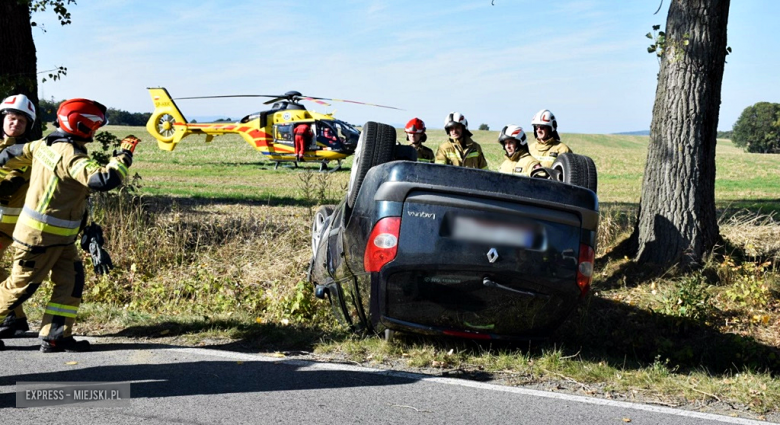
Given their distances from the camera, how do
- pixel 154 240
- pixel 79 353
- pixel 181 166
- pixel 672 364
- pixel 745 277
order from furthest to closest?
pixel 181 166, pixel 154 240, pixel 745 277, pixel 672 364, pixel 79 353

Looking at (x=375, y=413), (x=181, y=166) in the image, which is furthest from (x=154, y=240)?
(x=181, y=166)

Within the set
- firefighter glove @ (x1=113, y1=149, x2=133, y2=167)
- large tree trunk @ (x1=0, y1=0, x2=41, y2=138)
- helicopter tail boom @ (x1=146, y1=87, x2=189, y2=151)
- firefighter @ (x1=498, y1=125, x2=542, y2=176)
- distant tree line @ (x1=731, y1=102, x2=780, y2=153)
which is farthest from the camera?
distant tree line @ (x1=731, y1=102, x2=780, y2=153)

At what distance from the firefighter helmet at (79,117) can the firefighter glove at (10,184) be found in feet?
3.11

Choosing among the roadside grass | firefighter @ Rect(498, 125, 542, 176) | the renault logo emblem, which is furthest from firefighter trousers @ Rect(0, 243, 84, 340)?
firefighter @ Rect(498, 125, 542, 176)

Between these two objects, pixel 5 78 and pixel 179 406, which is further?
pixel 5 78

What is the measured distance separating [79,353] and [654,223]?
18.7 ft

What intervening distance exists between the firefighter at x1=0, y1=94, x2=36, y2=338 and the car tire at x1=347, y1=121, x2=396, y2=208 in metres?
2.77

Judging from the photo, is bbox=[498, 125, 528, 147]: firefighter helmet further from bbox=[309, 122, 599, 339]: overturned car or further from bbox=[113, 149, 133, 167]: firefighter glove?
bbox=[113, 149, 133, 167]: firefighter glove

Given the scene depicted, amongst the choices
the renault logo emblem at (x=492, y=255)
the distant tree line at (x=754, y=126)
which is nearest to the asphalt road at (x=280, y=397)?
the renault logo emblem at (x=492, y=255)

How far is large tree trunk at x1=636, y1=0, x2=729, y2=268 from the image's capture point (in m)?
7.63

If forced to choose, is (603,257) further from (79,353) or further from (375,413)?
(79,353)

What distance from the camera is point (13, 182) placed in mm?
6203

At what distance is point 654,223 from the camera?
786 cm

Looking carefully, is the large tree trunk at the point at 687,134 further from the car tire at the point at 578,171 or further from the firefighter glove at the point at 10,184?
the firefighter glove at the point at 10,184
